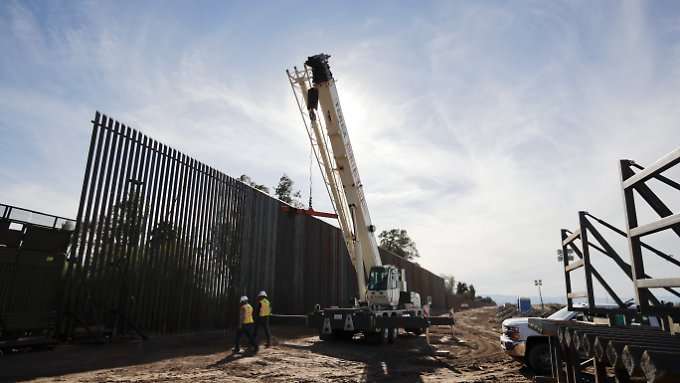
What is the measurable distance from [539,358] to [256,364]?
6325 mm

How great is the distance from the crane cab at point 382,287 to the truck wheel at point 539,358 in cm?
755

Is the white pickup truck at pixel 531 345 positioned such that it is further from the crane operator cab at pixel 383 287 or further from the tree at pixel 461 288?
the tree at pixel 461 288

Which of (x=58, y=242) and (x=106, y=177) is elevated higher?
(x=106, y=177)

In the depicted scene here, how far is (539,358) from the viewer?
29.1ft

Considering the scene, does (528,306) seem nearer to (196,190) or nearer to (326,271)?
(326,271)

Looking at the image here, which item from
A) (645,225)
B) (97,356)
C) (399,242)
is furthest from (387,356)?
(399,242)

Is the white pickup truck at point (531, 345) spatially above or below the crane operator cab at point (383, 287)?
below

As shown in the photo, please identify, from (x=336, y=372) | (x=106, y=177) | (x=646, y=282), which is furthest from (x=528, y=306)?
(x=646, y=282)

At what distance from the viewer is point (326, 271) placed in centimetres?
2673

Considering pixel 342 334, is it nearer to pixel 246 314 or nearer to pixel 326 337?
pixel 326 337

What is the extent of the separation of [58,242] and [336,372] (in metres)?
8.50

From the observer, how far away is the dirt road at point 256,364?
28.4ft

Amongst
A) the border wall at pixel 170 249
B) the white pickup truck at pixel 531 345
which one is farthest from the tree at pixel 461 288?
the white pickup truck at pixel 531 345

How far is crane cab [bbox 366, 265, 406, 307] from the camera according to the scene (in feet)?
52.9
